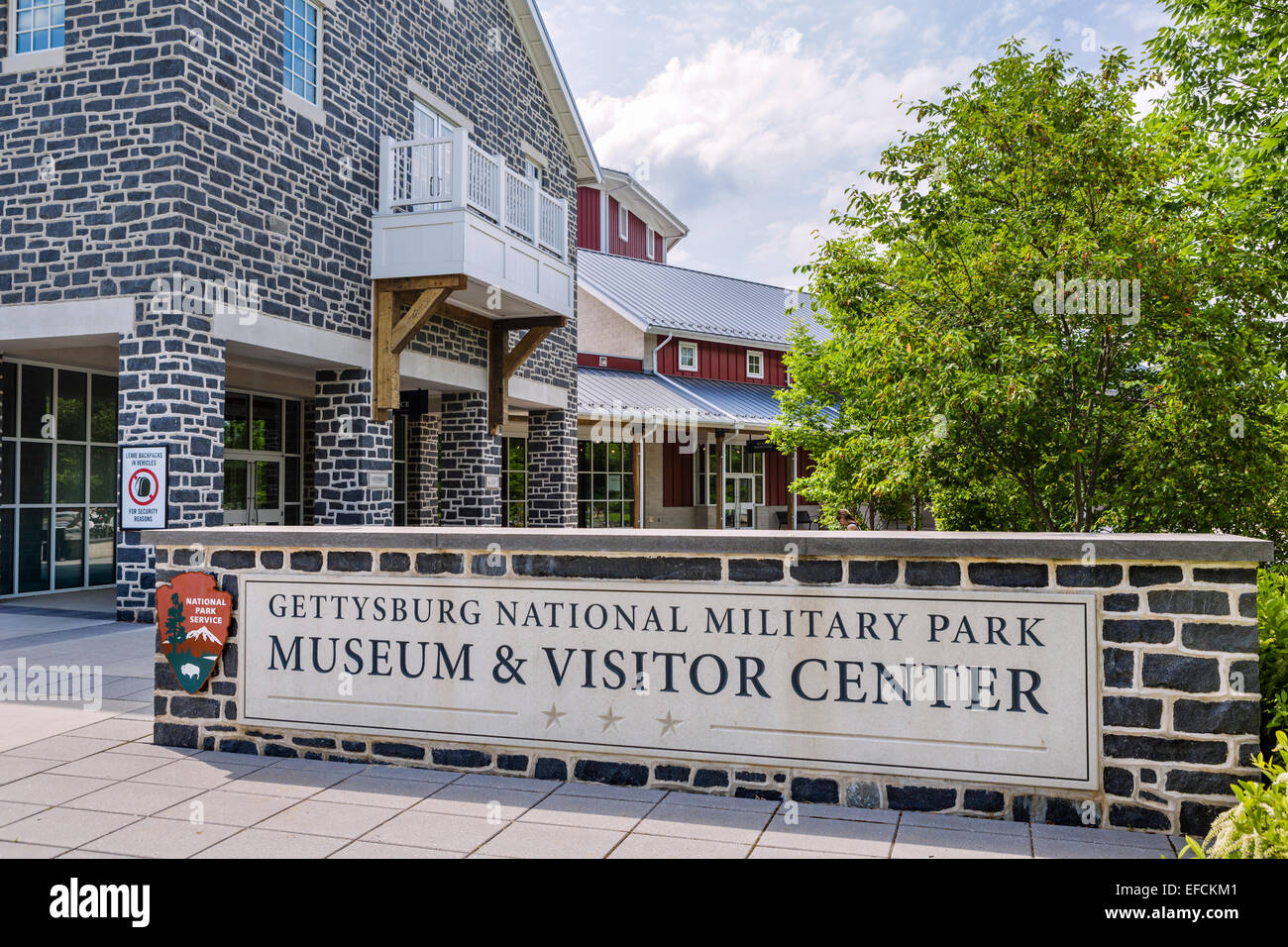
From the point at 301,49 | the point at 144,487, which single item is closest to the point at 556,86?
the point at 301,49

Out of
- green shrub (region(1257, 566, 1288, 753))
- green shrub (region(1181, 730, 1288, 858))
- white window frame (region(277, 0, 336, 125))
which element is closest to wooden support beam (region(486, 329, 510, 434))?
white window frame (region(277, 0, 336, 125))

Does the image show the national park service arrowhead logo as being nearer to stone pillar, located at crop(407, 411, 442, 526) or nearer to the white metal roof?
stone pillar, located at crop(407, 411, 442, 526)

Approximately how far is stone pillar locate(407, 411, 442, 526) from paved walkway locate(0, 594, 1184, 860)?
44.9 feet

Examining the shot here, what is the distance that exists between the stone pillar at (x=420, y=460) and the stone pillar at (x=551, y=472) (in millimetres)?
2081

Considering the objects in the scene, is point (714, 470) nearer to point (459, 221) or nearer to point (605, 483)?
point (605, 483)

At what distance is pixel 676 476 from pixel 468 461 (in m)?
10.9

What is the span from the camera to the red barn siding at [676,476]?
27.8 metres

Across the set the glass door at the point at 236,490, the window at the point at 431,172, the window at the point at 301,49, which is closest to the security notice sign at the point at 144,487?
the window at the point at 301,49

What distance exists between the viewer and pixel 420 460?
19797 mm

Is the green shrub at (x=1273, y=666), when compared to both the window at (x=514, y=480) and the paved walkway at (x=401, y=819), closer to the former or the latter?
the paved walkway at (x=401, y=819)

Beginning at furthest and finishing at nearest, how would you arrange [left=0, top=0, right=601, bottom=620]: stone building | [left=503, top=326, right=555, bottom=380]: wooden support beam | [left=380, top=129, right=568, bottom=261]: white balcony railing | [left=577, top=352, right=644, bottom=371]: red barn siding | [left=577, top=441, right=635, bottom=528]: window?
[left=577, top=352, right=644, bottom=371]: red barn siding, [left=577, top=441, right=635, bottom=528]: window, [left=503, top=326, right=555, bottom=380]: wooden support beam, [left=380, top=129, right=568, bottom=261]: white balcony railing, [left=0, top=0, right=601, bottom=620]: stone building

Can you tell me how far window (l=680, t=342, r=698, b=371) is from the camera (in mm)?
28969
